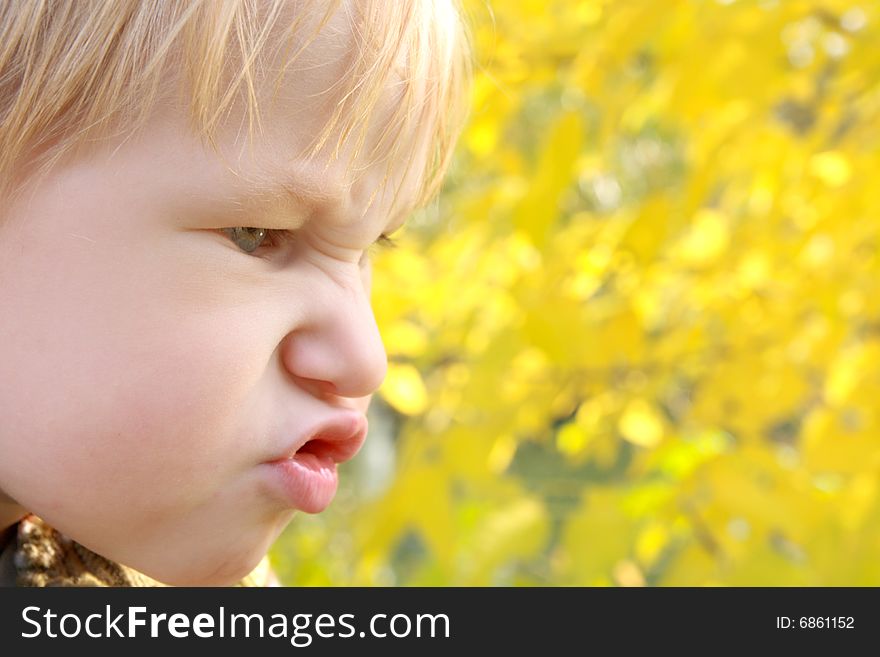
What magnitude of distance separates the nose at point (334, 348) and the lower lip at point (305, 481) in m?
0.03

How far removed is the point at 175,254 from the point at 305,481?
119mm

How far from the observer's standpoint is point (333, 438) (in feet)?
1.58

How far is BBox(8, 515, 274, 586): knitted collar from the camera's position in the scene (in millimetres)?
503

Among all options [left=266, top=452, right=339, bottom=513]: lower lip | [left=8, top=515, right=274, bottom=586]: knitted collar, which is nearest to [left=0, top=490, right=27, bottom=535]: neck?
[left=8, top=515, right=274, bottom=586]: knitted collar

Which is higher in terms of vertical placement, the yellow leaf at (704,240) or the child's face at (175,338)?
the yellow leaf at (704,240)

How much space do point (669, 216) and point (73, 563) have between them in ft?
2.01

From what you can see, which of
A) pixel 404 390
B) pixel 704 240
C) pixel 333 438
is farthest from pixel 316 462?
pixel 704 240

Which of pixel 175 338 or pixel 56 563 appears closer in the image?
pixel 175 338

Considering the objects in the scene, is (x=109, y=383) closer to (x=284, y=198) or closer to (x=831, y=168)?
(x=284, y=198)

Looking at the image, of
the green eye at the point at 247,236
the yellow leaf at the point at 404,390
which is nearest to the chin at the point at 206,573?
the green eye at the point at 247,236

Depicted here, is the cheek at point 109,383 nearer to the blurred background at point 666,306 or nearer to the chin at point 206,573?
the chin at point 206,573

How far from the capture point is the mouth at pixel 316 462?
0.45 m

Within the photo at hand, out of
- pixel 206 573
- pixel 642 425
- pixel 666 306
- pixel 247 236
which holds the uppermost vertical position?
pixel 666 306
